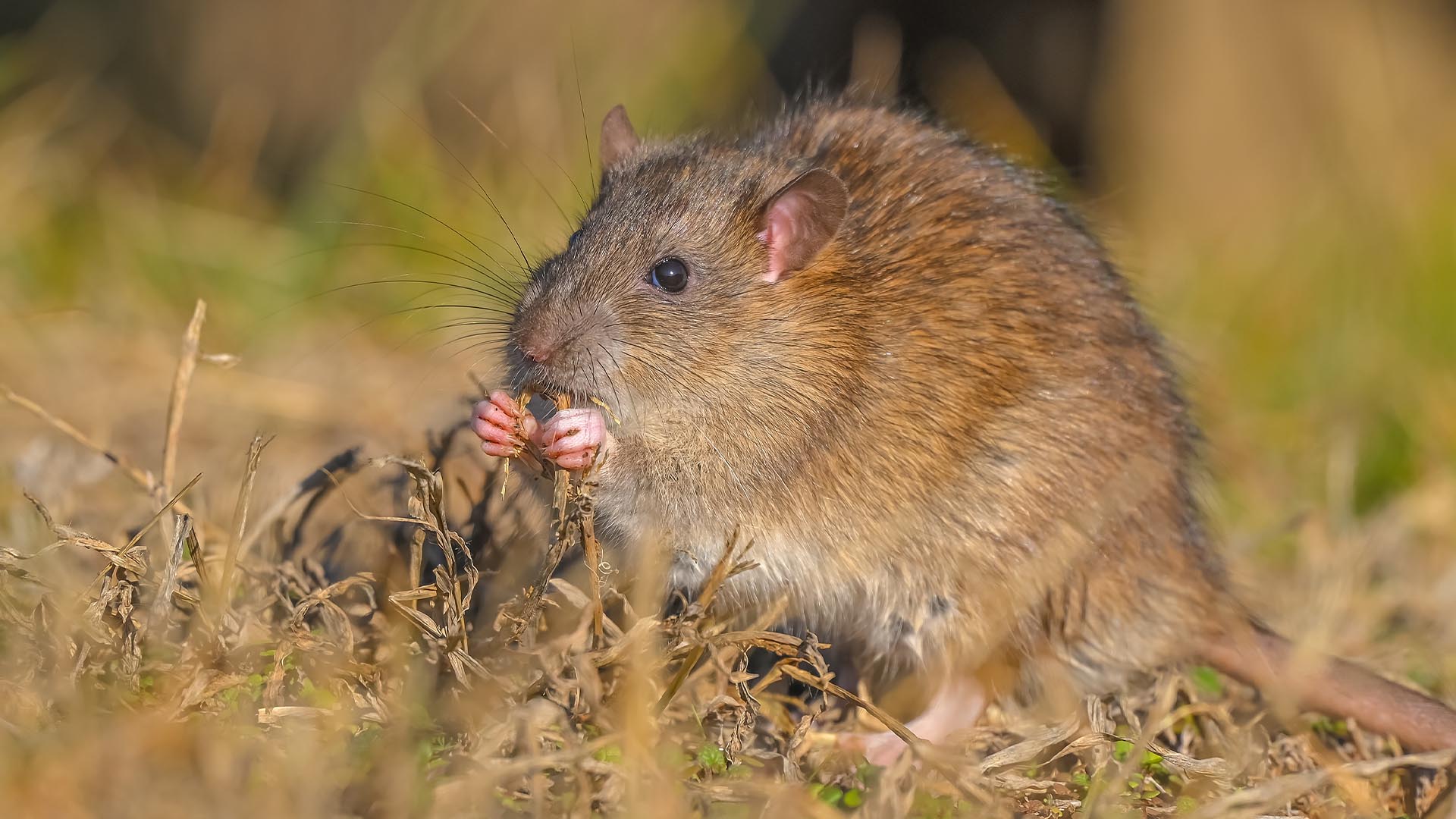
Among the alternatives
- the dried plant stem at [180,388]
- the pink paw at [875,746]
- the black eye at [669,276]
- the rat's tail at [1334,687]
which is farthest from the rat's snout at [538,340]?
the rat's tail at [1334,687]

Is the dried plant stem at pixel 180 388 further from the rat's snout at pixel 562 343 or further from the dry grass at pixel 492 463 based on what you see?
the rat's snout at pixel 562 343

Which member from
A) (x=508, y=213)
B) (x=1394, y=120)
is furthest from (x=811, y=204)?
(x=1394, y=120)

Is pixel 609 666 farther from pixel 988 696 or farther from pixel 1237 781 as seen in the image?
pixel 1237 781

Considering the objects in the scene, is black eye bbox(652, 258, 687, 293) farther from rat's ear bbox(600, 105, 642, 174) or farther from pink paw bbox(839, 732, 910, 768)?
pink paw bbox(839, 732, 910, 768)

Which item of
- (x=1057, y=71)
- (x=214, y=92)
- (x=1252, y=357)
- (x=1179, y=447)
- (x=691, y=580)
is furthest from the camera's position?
(x=214, y=92)

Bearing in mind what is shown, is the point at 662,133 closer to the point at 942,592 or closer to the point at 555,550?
the point at 942,592

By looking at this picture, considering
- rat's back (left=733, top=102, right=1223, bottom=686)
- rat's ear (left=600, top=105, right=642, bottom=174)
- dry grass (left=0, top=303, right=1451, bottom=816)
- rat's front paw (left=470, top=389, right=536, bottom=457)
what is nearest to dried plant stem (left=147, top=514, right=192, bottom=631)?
dry grass (left=0, top=303, right=1451, bottom=816)

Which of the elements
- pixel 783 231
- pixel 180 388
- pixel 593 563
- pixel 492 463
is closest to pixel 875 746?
pixel 593 563
